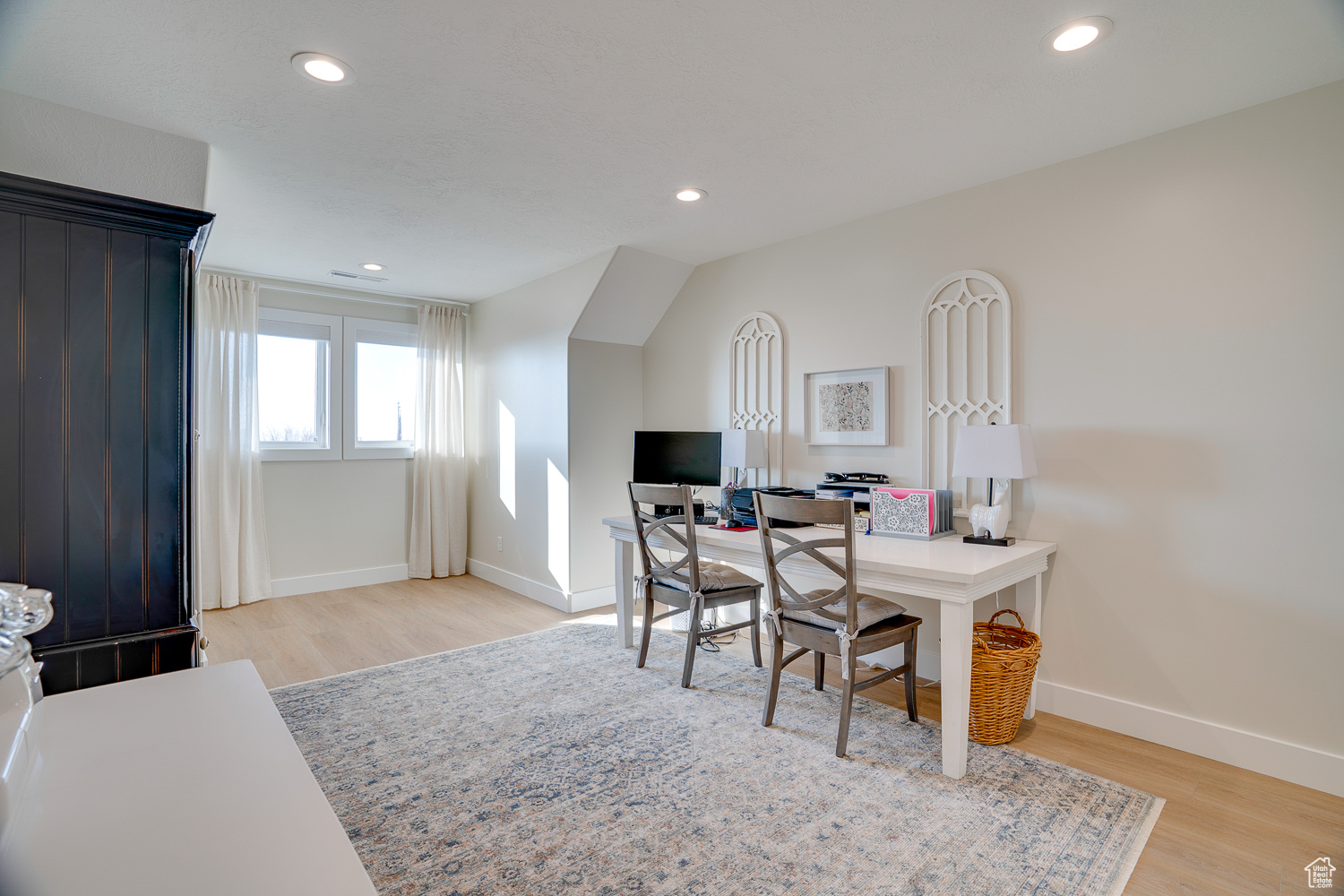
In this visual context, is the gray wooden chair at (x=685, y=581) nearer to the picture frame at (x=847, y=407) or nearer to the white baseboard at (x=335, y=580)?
the picture frame at (x=847, y=407)

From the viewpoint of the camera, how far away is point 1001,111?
2391 mm

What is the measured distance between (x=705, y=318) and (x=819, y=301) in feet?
3.16

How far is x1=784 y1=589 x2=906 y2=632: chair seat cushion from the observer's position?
2547 mm

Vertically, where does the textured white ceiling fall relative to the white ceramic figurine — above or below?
above

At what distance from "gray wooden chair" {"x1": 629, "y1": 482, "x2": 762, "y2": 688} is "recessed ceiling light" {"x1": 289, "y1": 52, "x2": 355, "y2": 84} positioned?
2.02 m

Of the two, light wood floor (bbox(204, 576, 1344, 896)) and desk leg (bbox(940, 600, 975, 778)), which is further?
desk leg (bbox(940, 600, 975, 778))

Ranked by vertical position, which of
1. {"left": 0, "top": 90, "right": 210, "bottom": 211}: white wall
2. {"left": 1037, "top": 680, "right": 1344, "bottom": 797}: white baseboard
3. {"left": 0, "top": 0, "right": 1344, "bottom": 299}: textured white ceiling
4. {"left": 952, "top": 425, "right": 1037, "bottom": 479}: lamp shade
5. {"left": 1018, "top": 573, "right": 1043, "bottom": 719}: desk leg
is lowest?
{"left": 1037, "top": 680, "right": 1344, "bottom": 797}: white baseboard

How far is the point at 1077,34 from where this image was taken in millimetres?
1938

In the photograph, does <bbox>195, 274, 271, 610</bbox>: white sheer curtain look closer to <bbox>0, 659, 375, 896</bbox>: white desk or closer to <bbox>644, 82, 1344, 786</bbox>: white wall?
<bbox>0, 659, 375, 896</bbox>: white desk

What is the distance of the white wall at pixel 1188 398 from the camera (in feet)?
7.41

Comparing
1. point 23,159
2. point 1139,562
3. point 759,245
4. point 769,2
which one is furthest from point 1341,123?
point 23,159

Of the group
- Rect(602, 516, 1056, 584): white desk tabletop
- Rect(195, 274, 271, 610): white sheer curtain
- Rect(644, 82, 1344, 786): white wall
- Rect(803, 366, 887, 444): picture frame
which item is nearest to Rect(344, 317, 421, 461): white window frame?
Rect(195, 274, 271, 610): white sheer curtain

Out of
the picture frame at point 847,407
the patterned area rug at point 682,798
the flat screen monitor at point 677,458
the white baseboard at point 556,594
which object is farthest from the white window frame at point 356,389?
the picture frame at point 847,407

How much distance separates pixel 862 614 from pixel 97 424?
8.77 ft
